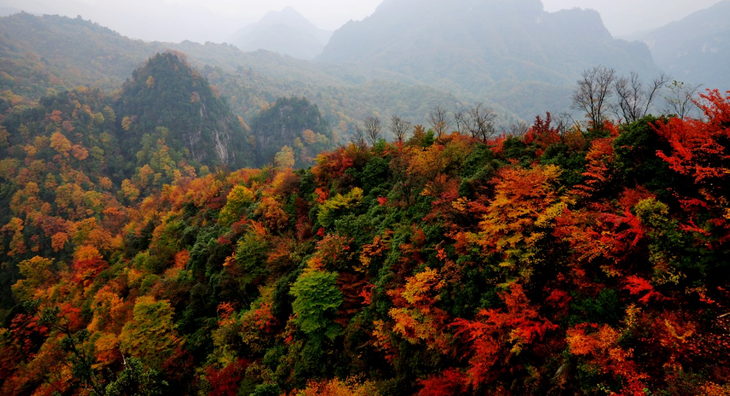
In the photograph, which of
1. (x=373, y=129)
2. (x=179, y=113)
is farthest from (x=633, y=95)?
(x=179, y=113)

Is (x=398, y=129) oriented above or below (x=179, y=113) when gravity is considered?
below

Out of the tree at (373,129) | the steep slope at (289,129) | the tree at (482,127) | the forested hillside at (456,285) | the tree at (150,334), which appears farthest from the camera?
the steep slope at (289,129)

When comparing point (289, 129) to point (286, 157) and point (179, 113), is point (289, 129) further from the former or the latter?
point (179, 113)

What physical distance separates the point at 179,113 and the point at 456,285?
14146cm

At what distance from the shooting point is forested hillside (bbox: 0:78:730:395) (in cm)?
983

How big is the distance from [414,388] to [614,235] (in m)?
10.9

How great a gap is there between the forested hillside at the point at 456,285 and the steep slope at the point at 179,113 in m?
94.6

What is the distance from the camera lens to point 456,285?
14.7 metres

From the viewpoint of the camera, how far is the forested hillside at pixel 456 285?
9828 millimetres

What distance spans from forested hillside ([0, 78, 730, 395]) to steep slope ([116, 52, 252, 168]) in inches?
3724

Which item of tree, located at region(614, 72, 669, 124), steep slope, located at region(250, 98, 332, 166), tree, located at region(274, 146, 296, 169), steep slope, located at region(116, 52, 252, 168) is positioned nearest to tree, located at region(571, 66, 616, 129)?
tree, located at region(614, 72, 669, 124)

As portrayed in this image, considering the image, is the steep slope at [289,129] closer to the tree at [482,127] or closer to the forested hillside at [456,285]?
the tree at [482,127]

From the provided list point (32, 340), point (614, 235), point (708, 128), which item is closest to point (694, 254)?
point (614, 235)

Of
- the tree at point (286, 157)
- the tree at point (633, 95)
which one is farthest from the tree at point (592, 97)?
the tree at point (286, 157)
